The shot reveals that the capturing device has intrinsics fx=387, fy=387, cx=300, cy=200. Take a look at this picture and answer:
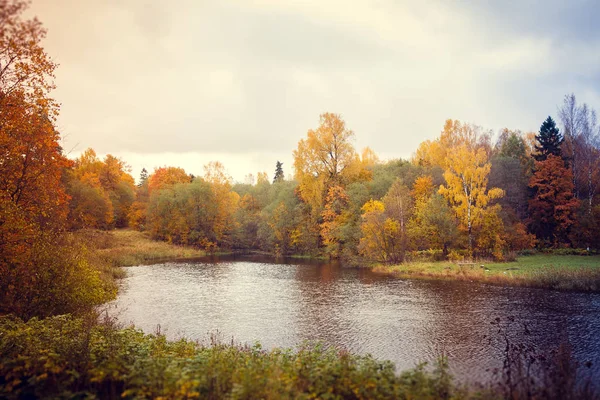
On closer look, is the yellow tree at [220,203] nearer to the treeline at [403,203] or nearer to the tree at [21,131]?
the treeline at [403,203]

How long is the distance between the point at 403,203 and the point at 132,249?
121 feet

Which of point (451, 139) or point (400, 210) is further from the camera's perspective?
point (451, 139)

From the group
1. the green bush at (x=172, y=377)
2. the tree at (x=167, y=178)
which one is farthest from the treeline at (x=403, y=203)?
the green bush at (x=172, y=377)

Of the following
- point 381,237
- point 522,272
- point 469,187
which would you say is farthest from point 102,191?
point 522,272

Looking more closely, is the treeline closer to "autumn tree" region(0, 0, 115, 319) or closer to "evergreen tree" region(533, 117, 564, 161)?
"evergreen tree" region(533, 117, 564, 161)

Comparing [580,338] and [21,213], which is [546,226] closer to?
[580,338]

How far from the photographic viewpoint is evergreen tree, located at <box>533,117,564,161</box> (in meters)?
49.3

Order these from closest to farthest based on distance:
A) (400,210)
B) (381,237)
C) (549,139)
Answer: (381,237) → (400,210) → (549,139)

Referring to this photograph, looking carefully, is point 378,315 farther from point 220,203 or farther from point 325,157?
point 220,203

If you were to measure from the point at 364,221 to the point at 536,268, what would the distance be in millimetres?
20615

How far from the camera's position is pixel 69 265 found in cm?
1633

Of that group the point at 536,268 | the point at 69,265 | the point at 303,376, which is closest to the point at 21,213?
the point at 69,265

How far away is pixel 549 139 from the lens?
163 ft

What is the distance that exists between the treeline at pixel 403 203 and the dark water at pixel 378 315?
11.4 metres
